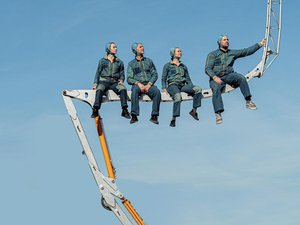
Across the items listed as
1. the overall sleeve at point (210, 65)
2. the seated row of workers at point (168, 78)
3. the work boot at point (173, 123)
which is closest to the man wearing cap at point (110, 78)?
the seated row of workers at point (168, 78)

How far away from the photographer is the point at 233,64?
70.6ft

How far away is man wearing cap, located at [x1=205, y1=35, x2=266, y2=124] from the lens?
68.6 feet

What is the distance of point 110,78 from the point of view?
836 inches

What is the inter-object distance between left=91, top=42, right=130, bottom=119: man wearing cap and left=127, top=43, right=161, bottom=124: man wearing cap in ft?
0.71

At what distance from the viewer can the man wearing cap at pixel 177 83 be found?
2112 cm

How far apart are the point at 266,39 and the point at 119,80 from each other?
3959mm

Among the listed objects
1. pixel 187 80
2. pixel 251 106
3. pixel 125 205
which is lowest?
pixel 125 205

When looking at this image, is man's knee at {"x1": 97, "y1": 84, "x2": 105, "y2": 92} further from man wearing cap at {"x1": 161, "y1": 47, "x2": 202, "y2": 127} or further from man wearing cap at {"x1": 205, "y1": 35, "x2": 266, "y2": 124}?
man wearing cap at {"x1": 205, "y1": 35, "x2": 266, "y2": 124}

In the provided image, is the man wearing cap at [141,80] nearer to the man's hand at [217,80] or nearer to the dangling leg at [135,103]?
the dangling leg at [135,103]

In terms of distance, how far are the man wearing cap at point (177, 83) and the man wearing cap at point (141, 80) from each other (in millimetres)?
349

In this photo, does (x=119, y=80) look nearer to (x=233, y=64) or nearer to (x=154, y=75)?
(x=154, y=75)

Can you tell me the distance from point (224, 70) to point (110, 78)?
297 centimetres

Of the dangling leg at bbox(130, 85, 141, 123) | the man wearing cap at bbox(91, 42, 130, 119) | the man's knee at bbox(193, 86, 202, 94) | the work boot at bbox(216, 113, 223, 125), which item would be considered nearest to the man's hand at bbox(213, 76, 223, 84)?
the man's knee at bbox(193, 86, 202, 94)

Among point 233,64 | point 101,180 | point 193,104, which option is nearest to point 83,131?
point 101,180
